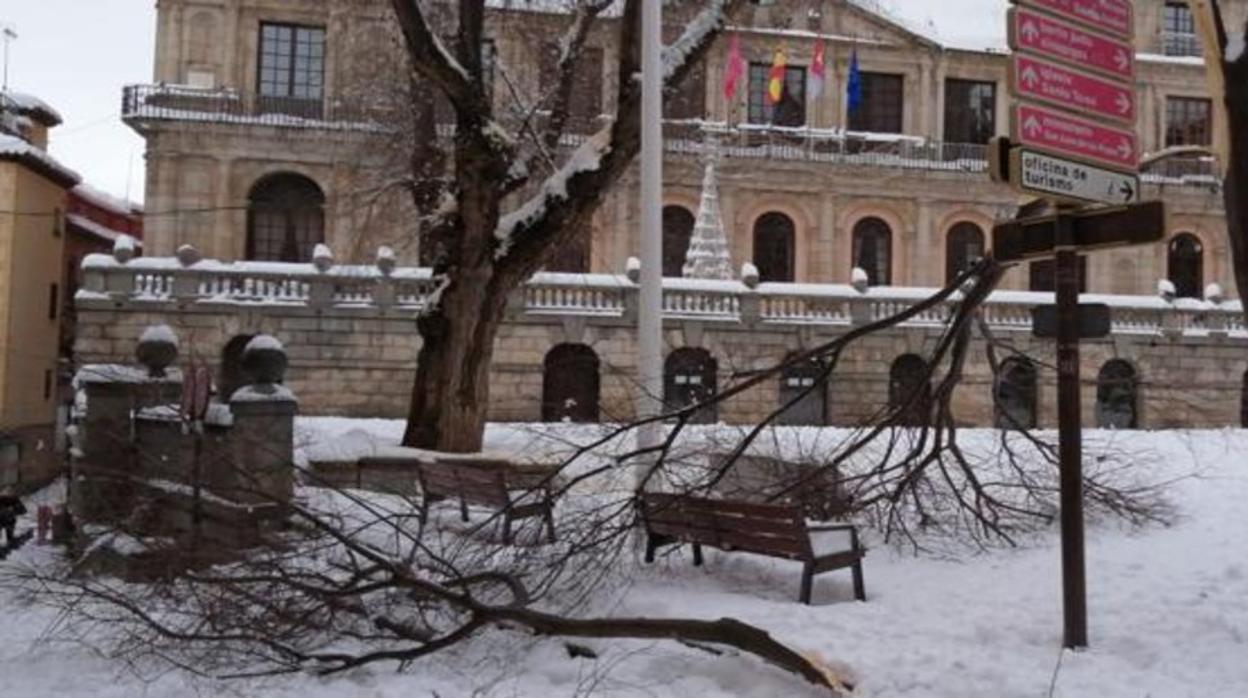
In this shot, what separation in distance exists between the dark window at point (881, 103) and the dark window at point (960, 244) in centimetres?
425

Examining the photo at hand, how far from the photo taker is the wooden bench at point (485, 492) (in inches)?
349

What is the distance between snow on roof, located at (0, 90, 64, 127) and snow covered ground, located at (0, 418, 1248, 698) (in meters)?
31.0

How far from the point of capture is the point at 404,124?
26.0m

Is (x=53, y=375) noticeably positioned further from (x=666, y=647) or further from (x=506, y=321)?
→ (x=666, y=647)

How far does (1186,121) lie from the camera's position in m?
44.6

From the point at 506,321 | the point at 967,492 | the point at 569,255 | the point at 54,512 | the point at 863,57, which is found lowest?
the point at 54,512

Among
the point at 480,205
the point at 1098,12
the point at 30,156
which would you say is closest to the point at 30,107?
the point at 30,156

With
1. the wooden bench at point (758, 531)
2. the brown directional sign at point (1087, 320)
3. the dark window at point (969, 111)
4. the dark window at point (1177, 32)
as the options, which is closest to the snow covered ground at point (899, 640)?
the wooden bench at point (758, 531)

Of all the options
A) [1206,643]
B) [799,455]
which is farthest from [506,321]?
[1206,643]

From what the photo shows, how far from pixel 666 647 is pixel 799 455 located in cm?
410

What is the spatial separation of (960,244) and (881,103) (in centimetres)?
590

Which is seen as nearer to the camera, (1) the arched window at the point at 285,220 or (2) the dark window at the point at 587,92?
(2) the dark window at the point at 587,92

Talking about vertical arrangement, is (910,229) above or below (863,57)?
below

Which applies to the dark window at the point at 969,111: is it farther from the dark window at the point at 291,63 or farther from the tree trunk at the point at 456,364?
the tree trunk at the point at 456,364
